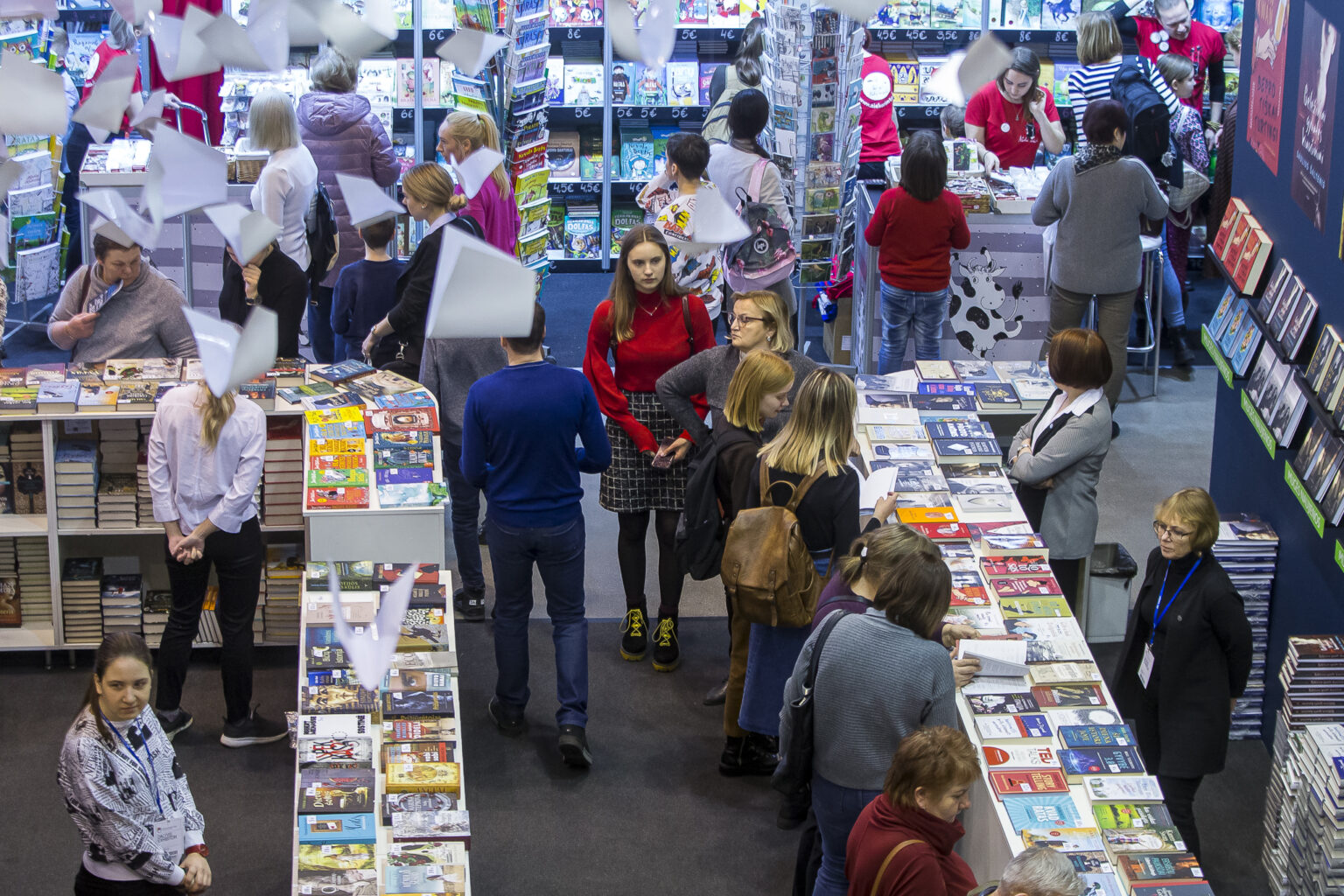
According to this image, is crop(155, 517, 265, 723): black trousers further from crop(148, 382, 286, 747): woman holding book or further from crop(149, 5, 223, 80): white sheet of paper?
crop(149, 5, 223, 80): white sheet of paper

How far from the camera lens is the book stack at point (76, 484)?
16.4ft

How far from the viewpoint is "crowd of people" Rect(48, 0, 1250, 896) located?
3.27 metres

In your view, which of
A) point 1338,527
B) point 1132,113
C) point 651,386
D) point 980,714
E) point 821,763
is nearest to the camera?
point 821,763

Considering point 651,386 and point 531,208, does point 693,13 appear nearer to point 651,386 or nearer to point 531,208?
point 531,208

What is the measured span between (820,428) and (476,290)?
2.34m

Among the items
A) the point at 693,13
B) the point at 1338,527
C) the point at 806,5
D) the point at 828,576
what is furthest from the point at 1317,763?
the point at 693,13

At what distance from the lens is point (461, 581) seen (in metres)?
→ 5.80

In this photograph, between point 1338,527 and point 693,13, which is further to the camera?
point 693,13

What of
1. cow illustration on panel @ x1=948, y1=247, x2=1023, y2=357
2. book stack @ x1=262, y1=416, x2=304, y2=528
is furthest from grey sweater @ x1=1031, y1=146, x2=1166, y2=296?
book stack @ x1=262, y1=416, x2=304, y2=528

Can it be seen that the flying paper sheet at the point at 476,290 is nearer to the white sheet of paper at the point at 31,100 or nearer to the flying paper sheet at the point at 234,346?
the flying paper sheet at the point at 234,346

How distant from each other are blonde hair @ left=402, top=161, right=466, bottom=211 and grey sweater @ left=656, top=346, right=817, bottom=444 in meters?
1.08

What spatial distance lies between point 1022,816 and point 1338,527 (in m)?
1.56

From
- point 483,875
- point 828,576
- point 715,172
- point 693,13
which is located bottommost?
point 483,875

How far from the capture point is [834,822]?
3465 mm
